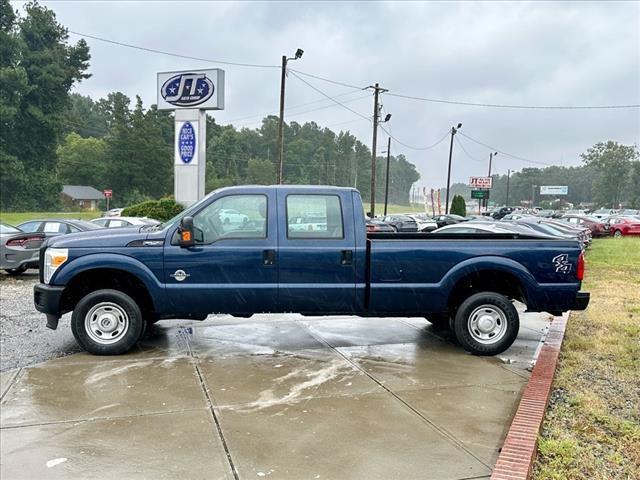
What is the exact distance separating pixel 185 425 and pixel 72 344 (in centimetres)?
322

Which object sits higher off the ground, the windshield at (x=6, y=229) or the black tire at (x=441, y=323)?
the windshield at (x=6, y=229)

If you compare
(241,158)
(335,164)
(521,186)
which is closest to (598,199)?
(521,186)

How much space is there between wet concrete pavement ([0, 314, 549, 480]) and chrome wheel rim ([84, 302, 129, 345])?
25 cm

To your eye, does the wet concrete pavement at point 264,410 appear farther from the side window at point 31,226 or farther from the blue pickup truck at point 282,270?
the side window at point 31,226

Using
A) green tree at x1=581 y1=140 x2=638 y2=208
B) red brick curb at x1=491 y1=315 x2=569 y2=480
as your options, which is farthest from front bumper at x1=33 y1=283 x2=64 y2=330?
green tree at x1=581 y1=140 x2=638 y2=208

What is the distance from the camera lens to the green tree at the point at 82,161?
9406cm

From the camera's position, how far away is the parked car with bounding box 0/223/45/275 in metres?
12.5

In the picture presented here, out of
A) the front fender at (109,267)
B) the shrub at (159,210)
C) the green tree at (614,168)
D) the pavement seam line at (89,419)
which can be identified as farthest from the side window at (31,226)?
the green tree at (614,168)

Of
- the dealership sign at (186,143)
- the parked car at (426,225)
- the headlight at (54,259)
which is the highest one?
the dealership sign at (186,143)

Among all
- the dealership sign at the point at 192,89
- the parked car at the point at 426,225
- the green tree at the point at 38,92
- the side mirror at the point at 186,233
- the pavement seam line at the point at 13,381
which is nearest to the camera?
the pavement seam line at the point at 13,381

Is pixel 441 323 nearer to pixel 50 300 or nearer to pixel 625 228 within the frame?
pixel 50 300

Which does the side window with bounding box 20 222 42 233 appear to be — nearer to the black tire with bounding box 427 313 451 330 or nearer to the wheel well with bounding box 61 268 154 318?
the wheel well with bounding box 61 268 154 318

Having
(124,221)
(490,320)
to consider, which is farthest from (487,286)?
(124,221)

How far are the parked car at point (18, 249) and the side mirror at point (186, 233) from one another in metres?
8.35
